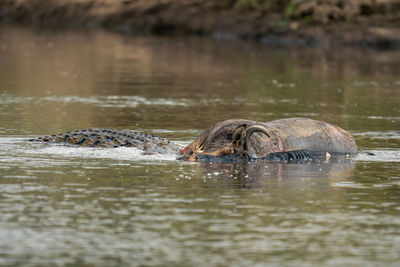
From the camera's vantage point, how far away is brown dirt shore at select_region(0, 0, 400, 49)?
53500mm

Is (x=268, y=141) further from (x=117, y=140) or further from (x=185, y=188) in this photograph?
(x=185, y=188)

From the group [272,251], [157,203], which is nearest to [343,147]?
[157,203]

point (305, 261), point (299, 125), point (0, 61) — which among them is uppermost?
point (0, 61)

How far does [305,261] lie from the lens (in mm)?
10031

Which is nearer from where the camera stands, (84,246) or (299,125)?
(84,246)

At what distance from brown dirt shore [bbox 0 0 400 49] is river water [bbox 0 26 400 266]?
22250 millimetres

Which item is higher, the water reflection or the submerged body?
the submerged body

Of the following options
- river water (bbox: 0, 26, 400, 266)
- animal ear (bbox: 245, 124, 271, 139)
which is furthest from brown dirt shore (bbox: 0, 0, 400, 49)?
animal ear (bbox: 245, 124, 271, 139)

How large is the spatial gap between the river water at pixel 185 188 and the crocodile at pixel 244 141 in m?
0.37

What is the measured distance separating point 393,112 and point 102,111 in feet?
21.0

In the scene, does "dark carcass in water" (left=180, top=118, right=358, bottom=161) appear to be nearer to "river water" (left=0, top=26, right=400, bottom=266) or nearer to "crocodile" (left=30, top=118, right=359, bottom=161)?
"crocodile" (left=30, top=118, right=359, bottom=161)

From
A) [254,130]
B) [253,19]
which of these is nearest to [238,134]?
[254,130]

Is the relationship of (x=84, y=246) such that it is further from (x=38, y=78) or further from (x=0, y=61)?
(x=0, y=61)

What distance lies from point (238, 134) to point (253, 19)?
133ft
